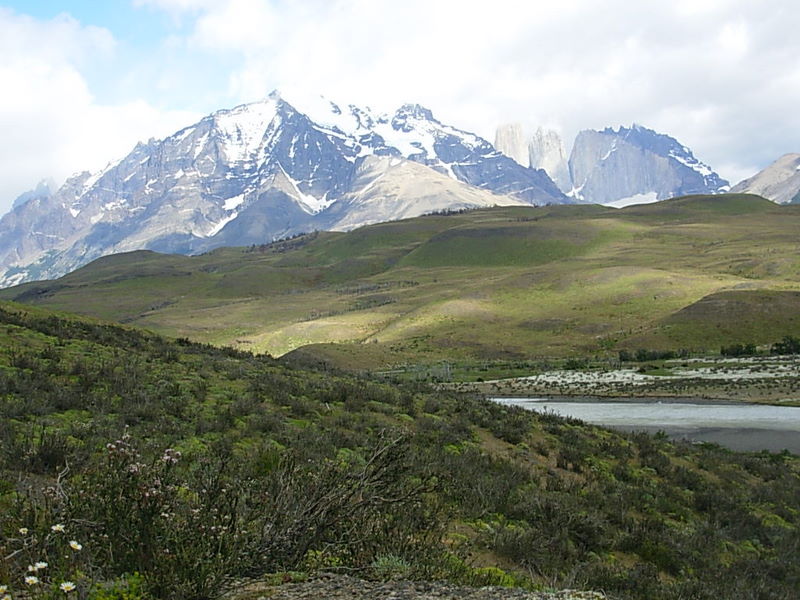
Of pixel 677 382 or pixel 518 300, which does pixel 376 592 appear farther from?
pixel 518 300

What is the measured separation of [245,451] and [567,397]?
41314mm

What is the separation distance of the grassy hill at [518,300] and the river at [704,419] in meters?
29.5

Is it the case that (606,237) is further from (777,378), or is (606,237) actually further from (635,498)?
(635,498)

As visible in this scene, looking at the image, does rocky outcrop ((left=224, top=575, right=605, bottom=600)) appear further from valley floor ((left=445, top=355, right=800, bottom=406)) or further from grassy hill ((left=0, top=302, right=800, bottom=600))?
valley floor ((left=445, top=355, right=800, bottom=406))

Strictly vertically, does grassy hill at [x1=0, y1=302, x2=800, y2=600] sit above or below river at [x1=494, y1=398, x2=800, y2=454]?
above

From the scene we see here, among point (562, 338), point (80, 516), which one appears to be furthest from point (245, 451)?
point (562, 338)

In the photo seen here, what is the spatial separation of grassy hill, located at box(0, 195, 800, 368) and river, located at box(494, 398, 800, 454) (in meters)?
29.5

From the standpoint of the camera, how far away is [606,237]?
183m

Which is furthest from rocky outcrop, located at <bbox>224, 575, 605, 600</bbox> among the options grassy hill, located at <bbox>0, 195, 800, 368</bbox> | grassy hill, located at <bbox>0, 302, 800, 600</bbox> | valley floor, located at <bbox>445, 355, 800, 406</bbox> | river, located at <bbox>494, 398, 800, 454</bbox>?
grassy hill, located at <bbox>0, 195, 800, 368</bbox>

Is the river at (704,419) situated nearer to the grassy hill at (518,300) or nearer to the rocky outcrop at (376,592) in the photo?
the rocky outcrop at (376,592)

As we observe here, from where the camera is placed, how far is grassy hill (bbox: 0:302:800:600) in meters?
5.13

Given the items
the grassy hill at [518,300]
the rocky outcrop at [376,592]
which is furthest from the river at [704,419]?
the grassy hill at [518,300]

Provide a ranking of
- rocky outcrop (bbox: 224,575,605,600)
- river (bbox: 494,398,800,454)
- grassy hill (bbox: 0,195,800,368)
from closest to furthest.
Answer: rocky outcrop (bbox: 224,575,605,600), river (bbox: 494,398,800,454), grassy hill (bbox: 0,195,800,368)

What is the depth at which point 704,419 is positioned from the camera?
3697 cm
